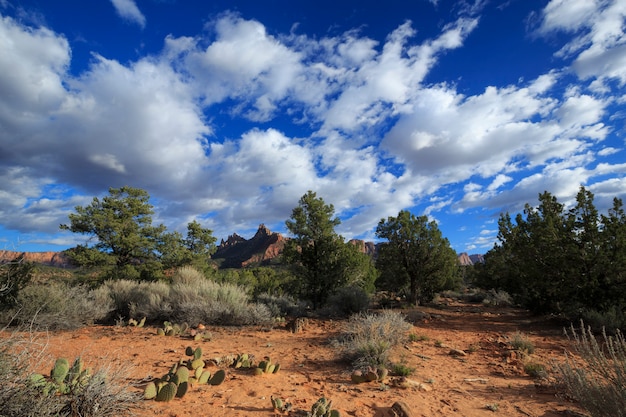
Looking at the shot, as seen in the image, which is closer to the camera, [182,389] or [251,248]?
[182,389]

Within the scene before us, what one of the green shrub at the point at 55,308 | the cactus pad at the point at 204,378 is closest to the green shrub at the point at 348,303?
the green shrub at the point at 55,308

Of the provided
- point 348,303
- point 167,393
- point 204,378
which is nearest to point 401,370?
point 204,378

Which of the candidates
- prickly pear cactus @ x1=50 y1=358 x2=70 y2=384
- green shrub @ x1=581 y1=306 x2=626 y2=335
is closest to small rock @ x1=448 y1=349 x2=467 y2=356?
green shrub @ x1=581 y1=306 x2=626 y2=335

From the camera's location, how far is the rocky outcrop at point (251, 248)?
87.7m

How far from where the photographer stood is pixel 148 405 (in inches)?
156

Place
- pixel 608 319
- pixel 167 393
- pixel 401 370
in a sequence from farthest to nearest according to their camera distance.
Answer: pixel 608 319, pixel 401 370, pixel 167 393

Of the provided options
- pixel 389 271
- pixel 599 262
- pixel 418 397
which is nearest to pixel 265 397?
pixel 418 397

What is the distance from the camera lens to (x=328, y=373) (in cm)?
591

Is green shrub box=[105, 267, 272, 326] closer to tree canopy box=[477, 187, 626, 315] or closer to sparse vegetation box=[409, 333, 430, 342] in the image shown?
sparse vegetation box=[409, 333, 430, 342]

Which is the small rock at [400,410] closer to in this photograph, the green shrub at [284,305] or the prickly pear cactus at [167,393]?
the prickly pear cactus at [167,393]

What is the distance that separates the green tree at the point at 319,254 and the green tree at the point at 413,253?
4.49 metres

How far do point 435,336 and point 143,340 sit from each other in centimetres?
784

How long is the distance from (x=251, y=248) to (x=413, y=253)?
8499 cm

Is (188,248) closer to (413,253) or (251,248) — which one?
(413,253)
